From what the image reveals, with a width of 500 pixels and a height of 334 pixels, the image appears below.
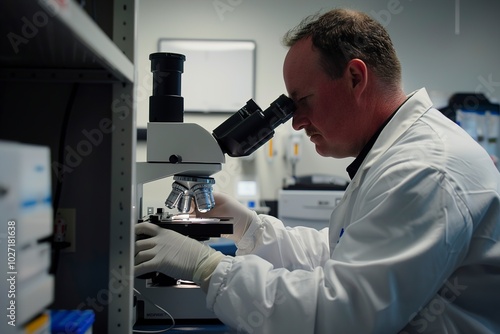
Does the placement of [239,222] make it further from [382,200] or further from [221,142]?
[382,200]

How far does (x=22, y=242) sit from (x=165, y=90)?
25.5 inches

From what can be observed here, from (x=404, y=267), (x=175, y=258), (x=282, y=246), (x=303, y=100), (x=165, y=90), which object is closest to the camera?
(x=404, y=267)

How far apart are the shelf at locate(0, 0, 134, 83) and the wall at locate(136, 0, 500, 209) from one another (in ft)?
8.60

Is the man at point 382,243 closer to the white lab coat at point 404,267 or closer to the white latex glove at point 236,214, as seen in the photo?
the white lab coat at point 404,267

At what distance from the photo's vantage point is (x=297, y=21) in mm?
3424

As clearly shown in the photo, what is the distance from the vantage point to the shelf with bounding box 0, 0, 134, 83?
475mm

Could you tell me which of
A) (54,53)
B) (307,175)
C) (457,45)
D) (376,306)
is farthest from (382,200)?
(457,45)

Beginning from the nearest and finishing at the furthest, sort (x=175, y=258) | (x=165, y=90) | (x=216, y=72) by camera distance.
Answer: (x=175, y=258)
(x=165, y=90)
(x=216, y=72)

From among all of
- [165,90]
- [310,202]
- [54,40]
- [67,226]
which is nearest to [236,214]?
[165,90]

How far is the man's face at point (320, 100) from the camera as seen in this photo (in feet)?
3.83

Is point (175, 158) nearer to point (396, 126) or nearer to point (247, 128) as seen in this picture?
point (247, 128)

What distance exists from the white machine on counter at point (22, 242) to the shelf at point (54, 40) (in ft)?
0.52

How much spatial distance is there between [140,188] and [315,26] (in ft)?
2.20

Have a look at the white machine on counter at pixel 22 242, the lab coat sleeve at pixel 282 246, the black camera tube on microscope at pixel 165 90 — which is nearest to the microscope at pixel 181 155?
the black camera tube on microscope at pixel 165 90
